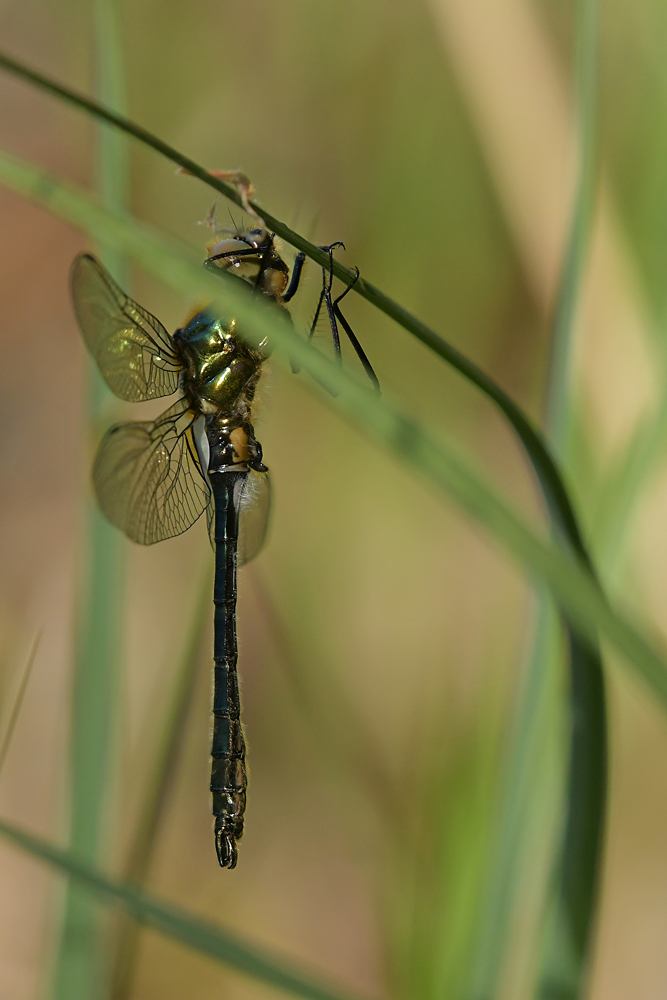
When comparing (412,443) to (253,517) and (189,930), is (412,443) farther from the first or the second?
(253,517)

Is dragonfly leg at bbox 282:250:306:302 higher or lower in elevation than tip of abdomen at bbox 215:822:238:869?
higher

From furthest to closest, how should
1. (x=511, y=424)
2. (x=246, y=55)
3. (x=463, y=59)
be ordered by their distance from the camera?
(x=246, y=55), (x=463, y=59), (x=511, y=424)

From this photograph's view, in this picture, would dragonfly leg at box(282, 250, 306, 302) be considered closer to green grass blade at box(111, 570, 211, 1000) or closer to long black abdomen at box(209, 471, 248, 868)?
long black abdomen at box(209, 471, 248, 868)

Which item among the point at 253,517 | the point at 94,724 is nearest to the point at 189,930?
the point at 94,724

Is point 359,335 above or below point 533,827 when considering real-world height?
above

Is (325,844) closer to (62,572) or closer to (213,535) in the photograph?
(213,535)

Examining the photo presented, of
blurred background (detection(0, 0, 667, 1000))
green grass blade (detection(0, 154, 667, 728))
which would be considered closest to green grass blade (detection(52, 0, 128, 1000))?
blurred background (detection(0, 0, 667, 1000))

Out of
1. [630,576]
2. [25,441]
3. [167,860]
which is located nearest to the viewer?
[630,576]

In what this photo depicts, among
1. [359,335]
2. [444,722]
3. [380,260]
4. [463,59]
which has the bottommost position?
[444,722]

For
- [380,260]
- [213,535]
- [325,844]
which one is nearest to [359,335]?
[380,260]
